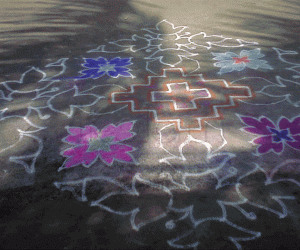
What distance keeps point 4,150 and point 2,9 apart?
10.8ft

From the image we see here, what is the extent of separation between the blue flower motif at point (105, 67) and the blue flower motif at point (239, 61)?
0.77 m

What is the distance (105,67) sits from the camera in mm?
2426

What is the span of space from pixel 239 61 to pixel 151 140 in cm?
128

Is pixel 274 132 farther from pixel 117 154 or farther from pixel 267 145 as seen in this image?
pixel 117 154

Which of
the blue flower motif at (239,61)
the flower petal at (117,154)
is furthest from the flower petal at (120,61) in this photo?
the flower petal at (117,154)

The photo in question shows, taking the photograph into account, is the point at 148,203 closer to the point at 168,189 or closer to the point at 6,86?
the point at 168,189

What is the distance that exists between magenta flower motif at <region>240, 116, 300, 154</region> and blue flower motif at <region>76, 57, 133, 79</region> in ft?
3.49

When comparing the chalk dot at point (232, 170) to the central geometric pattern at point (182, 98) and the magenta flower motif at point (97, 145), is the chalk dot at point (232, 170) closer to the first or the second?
the central geometric pattern at point (182, 98)

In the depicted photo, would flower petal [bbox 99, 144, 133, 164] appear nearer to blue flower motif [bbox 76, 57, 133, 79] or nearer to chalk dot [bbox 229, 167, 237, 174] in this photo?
chalk dot [bbox 229, 167, 237, 174]

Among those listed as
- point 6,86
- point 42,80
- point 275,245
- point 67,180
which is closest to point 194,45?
point 42,80

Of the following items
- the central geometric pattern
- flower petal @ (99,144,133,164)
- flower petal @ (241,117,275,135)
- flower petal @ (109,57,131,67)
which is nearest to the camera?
flower petal @ (99,144,133,164)

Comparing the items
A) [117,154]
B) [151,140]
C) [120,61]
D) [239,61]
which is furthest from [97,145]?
[239,61]

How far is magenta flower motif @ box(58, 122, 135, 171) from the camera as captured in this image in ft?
4.88

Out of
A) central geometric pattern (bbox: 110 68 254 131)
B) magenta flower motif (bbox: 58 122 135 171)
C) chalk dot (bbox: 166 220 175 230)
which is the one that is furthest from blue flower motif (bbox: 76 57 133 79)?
chalk dot (bbox: 166 220 175 230)
